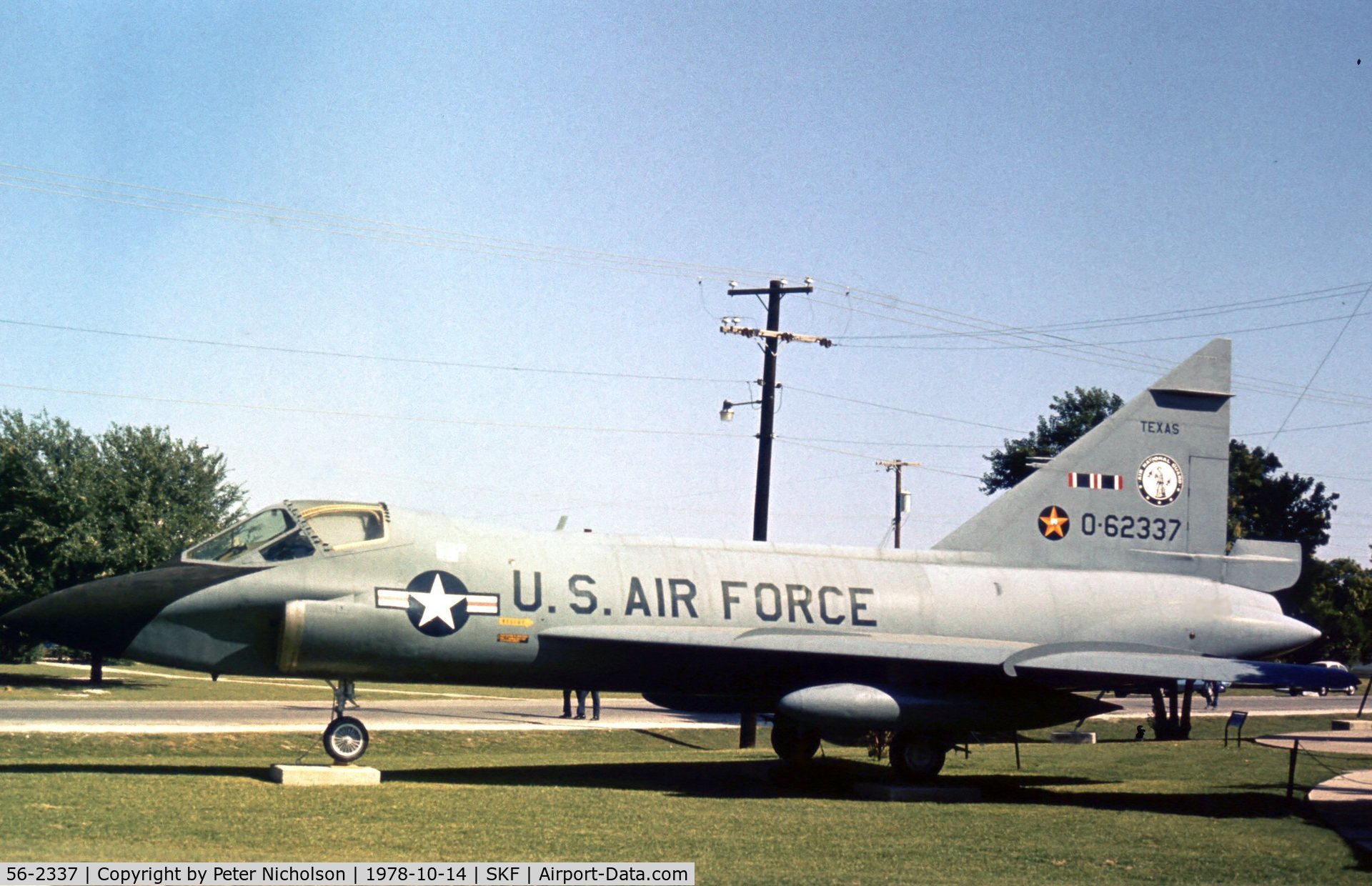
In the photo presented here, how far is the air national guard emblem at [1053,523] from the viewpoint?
59.0 ft

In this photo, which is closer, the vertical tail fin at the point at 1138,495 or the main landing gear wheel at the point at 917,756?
the main landing gear wheel at the point at 917,756

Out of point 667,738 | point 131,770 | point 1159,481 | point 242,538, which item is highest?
point 1159,481

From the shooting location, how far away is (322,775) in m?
13.7

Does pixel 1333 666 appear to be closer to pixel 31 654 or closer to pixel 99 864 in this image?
pixel 99 864

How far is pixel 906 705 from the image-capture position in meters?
14.7

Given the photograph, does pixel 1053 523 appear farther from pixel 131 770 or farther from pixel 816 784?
pixel 131 770

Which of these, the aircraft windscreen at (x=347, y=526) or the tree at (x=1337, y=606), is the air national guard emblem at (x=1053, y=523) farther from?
the tree at (x=1337, y=606)

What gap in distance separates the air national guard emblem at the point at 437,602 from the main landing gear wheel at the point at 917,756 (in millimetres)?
5372

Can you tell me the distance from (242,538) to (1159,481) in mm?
12802

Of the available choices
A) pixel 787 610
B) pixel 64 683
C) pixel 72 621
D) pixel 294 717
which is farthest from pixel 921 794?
pixel 64 683

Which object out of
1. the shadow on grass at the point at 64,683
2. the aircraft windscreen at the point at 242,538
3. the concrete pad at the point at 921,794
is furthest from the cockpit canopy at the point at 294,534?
the shadow on grass at the point at 64,683
